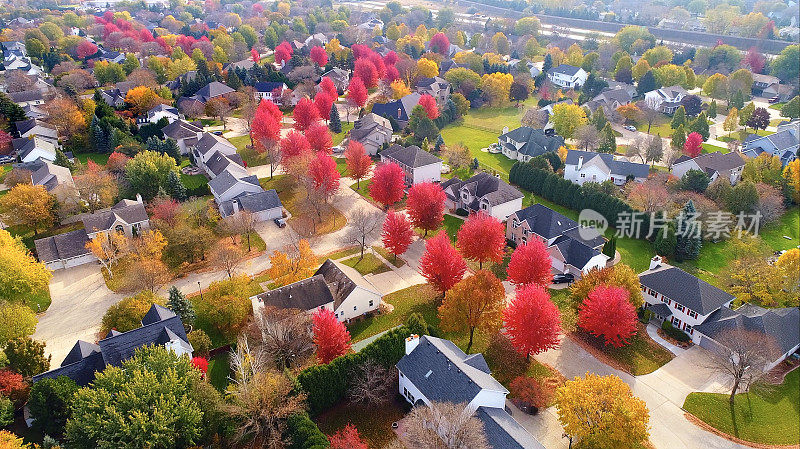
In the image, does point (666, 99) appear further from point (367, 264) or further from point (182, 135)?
point (182, 135)

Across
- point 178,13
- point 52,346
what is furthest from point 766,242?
point 178,13

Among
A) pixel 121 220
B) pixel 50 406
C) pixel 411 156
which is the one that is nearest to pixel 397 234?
pixel 411 156

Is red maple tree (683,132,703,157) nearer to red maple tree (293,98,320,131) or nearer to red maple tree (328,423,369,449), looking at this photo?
red maple tree (293,98,320,131)

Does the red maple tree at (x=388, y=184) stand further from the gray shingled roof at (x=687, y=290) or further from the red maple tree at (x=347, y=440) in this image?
the red maple tree at (x=347, y=440)

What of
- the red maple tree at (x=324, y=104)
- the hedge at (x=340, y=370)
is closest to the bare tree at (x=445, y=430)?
the hedge at (x=340, y=370)

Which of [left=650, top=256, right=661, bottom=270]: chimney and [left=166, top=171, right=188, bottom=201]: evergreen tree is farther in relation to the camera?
[left=166, top=171, right=188, bottom=201]: evergreen tree

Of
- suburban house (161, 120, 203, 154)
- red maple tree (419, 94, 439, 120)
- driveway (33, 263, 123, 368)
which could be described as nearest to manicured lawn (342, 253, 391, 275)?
driveway (33, 263, 123, 368)
